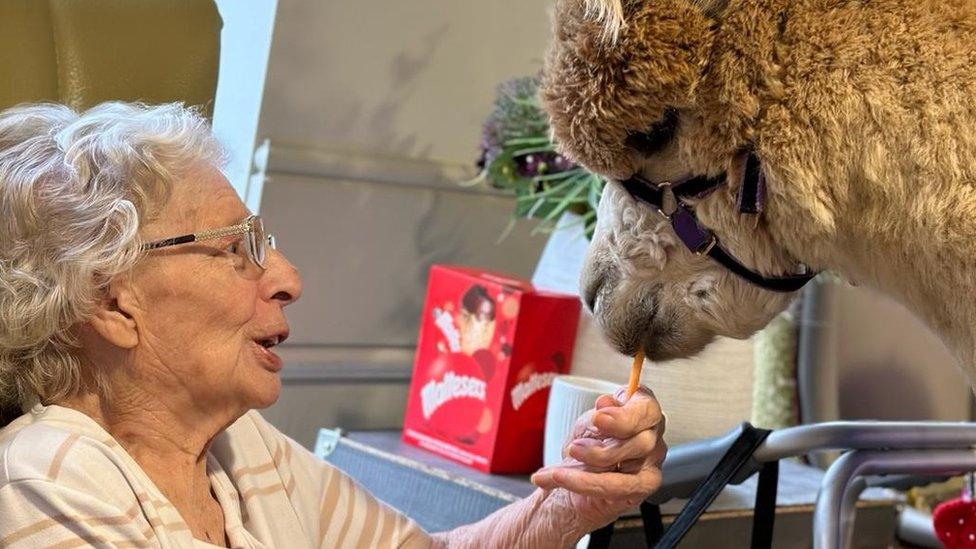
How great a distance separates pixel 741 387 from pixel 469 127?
30.6 inches

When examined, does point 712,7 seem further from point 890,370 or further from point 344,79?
point 890,370

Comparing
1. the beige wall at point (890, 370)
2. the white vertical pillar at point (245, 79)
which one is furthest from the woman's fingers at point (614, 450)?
the beige wall at point (890, 370)

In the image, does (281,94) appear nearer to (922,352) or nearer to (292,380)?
(292,380)

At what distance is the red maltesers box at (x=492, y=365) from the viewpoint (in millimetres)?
1783

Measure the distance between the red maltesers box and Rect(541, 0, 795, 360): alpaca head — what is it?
24.6 inches

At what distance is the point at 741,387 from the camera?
188 centimetres

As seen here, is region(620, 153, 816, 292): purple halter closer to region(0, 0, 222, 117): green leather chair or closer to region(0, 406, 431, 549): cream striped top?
region(0, 406, 431, 549): cream striped top

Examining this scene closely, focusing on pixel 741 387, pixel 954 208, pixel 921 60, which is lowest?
pixel 741 387

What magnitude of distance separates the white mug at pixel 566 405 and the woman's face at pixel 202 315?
51 centimetres

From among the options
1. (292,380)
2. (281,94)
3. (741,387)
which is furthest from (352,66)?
(741,387)

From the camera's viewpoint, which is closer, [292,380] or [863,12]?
[863,12]

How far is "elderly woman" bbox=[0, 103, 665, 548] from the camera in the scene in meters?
1.05

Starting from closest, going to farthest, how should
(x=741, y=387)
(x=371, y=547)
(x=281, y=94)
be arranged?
(x=371, y=547), (x=741, y=387), (x=281, y=94)

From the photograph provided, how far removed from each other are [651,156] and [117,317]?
20.5 inches
